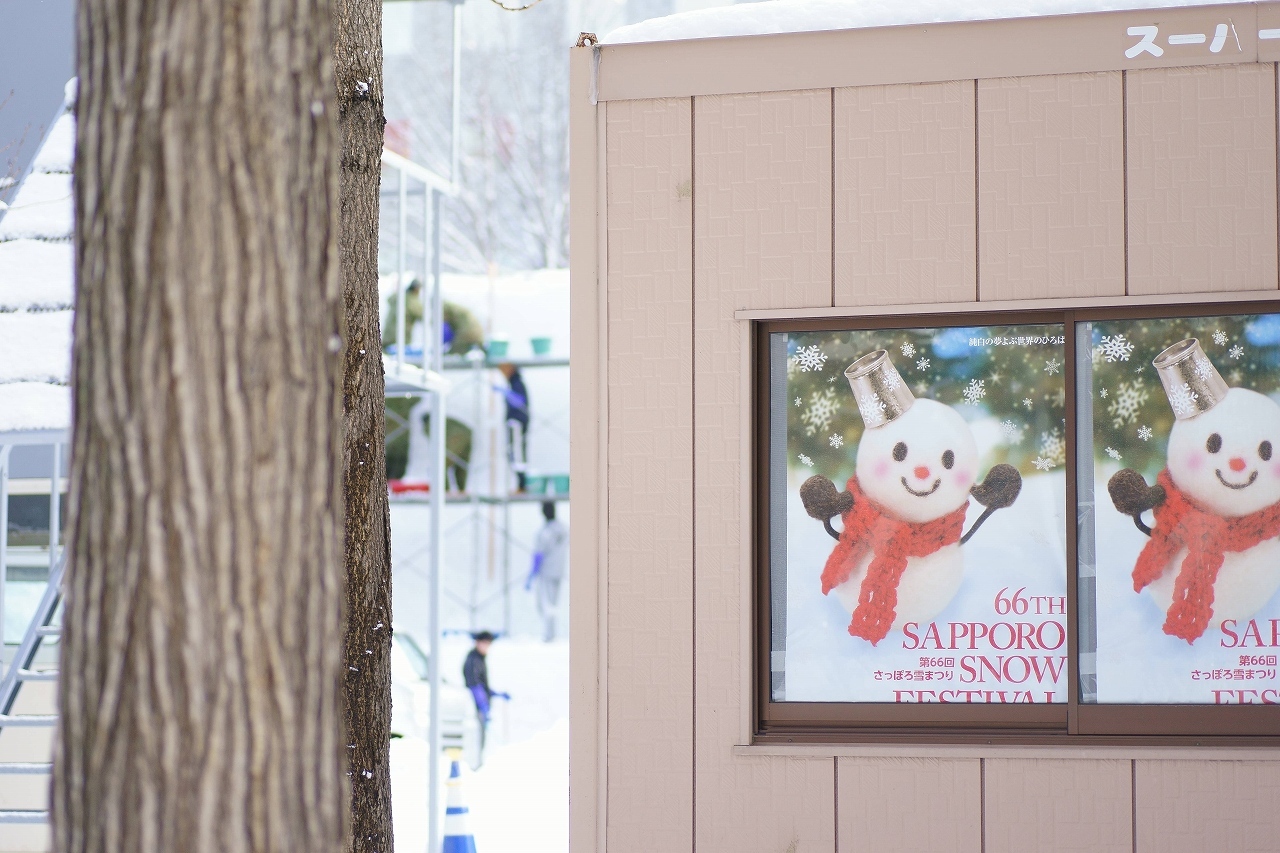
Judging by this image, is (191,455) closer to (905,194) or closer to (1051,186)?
(905,194)

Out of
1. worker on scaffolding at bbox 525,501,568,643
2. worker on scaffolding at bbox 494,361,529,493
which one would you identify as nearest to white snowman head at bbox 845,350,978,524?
worker on scaffolding at bbox 525,501,568,643

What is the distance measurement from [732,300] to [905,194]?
2.28 ft

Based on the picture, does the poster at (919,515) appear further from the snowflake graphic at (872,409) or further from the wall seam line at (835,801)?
the wall seam line at (835,801)

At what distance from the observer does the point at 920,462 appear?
14.8 ft

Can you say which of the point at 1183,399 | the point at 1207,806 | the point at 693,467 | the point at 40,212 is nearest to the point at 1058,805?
the point at 1207,806

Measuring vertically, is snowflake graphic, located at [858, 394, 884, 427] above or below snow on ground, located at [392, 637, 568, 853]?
above

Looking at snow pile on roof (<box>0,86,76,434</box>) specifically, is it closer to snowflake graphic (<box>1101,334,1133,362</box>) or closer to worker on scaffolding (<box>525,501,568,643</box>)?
snowflake graphic (<box>1101,334,1133,362</box>)

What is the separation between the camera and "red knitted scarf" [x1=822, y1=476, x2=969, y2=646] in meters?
4.50

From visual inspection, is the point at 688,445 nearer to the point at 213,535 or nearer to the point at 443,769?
the point at 213,535

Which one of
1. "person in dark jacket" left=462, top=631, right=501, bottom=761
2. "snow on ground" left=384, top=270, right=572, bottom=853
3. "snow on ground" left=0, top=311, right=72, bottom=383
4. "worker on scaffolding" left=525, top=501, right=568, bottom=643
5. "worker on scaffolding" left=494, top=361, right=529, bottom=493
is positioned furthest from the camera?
"worker on scaffolding" left=494, top=361, right=529, bottom=493

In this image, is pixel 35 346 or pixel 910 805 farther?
pixel 35 346

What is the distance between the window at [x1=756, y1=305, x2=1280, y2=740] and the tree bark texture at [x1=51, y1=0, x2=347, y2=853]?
2710 millimetres

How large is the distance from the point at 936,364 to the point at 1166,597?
1.09 m

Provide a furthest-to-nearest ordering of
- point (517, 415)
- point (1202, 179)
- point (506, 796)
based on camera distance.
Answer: point (517, 415)
point (506, 796)
point (1202, 179)
